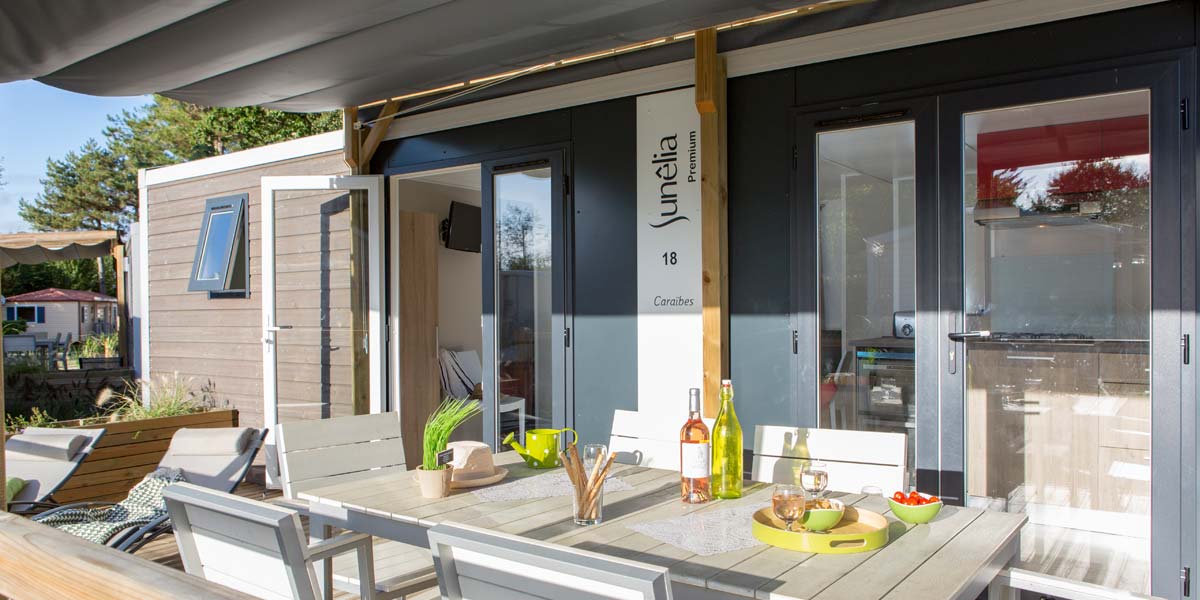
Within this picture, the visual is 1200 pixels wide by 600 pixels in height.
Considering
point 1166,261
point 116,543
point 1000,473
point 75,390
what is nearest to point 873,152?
point 1166,261

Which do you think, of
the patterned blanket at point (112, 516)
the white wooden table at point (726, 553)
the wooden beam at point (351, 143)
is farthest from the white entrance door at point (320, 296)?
the white wooden table at point (726, 553)

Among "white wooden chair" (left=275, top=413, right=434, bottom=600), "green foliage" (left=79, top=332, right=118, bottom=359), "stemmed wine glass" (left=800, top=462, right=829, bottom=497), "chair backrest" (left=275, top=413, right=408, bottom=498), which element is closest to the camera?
"stemmed wine glass" (left=800, top=462, right=829, bottom=497)

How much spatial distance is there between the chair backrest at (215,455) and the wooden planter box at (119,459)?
1.02 meters

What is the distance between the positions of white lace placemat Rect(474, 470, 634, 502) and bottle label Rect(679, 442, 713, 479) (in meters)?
0.30

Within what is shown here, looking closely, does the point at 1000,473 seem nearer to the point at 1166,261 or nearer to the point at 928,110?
the point at 1166,261

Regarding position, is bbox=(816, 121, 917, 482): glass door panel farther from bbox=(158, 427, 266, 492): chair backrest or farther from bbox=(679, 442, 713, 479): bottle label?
bbox=(158, 427, 266, 492): chair backrest

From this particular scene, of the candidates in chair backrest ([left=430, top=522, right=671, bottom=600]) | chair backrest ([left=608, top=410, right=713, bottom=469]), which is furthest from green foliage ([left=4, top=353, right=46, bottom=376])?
chair backrest ([left=430, top=522, right=671, bottom=600])

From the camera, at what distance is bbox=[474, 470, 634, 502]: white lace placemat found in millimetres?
2344

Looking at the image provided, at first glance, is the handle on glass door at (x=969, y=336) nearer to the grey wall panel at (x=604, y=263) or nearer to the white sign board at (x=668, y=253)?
the white sign board at (x=668, y=253)

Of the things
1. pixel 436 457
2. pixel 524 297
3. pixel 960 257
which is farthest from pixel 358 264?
pixel 960 257

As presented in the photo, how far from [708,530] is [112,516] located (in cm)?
304

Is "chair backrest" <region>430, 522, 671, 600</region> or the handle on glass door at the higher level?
the handle on glass door

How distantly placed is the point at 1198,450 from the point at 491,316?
3718 millimetres

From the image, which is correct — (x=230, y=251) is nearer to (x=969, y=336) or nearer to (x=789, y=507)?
(x=969, y=336)
